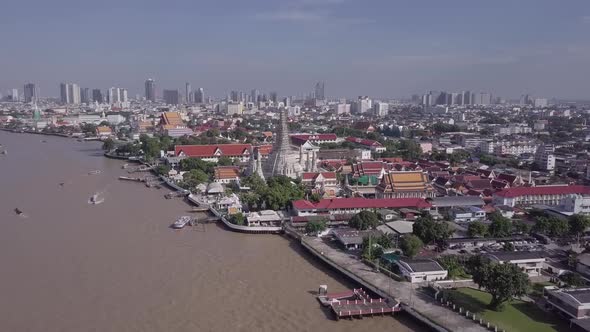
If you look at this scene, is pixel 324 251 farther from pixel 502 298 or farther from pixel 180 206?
pixel 180 206

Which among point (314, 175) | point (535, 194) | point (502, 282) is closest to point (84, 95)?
point (314, 175)

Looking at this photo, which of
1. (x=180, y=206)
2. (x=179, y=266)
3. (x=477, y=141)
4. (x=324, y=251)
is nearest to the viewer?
(x=179, y=266)

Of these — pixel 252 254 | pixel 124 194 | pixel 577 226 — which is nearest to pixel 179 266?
pixel 252 254

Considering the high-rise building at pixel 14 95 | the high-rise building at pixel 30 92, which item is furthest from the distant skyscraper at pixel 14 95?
the high-rise building at pixel 30 92

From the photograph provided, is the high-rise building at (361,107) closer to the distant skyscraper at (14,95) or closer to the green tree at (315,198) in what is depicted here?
the green tree at (315,198)

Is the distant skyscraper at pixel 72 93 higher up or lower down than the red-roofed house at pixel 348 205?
higher up

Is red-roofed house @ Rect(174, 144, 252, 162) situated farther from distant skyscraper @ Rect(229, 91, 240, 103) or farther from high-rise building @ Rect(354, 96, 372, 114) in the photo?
distant skyscraper @ Rect(229, 91, 240, 103)

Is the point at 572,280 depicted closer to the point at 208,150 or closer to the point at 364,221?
the point at 364,221
